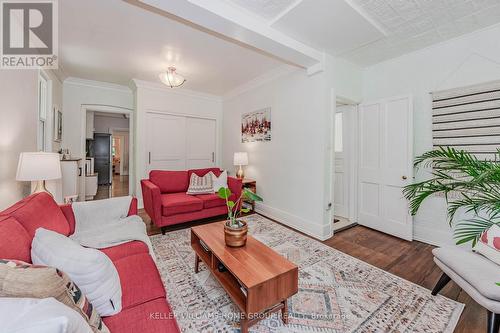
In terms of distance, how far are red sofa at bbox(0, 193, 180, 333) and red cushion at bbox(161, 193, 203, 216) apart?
127cm

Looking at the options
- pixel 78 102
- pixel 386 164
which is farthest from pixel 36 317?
pixel 78 102

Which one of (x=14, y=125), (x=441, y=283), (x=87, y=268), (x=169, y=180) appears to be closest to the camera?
(x=87, y=268)

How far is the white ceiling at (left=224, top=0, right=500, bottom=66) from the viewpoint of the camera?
2074 millimetres

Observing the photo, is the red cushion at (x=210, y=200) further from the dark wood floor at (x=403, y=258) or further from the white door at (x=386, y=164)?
the white door at (x=386, y=164)

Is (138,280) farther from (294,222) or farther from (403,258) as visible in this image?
(403,258)

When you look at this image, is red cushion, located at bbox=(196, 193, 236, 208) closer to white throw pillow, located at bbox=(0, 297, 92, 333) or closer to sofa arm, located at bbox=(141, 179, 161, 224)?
sofa arm, located at bbox=(141, 179, 161, 224)

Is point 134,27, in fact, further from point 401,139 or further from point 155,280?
point 401,139

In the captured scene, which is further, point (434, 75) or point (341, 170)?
point (341, 170)

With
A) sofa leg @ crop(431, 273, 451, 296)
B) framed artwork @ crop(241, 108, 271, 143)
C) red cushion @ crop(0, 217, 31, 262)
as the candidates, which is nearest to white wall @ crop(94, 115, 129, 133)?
framed artwork @ crop(241, 108, 271, 143)

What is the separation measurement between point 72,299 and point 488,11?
3.98 m

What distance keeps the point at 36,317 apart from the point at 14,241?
79cm

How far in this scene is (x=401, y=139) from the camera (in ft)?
9.84

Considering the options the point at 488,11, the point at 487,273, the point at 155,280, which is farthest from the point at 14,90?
the point at 488,11

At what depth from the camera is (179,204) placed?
3.07 m
